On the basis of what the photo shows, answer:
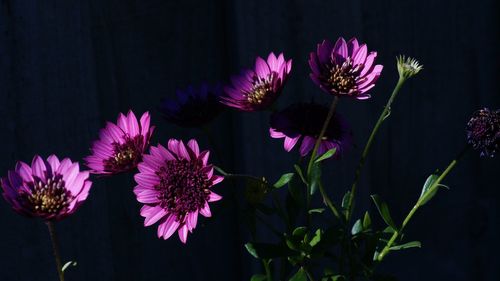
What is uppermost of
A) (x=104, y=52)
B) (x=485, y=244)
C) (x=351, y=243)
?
(x=104, y=52)

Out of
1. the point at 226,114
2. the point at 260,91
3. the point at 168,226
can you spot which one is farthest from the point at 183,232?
the point at 226,114

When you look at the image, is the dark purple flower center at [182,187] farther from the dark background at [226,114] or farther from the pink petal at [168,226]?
the dark background at [226,114]

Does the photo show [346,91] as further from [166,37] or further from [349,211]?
[166,37]

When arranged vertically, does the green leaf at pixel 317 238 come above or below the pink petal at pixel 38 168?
below

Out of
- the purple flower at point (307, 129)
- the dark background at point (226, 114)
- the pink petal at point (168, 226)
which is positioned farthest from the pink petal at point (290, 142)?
the dark background at point (226, 114)

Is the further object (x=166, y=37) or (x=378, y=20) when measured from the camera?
(x=378, y=20)

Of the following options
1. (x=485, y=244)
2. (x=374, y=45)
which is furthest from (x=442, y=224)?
(x=374, y=45)

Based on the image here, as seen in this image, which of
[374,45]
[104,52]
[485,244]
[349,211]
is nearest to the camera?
[349,211]
